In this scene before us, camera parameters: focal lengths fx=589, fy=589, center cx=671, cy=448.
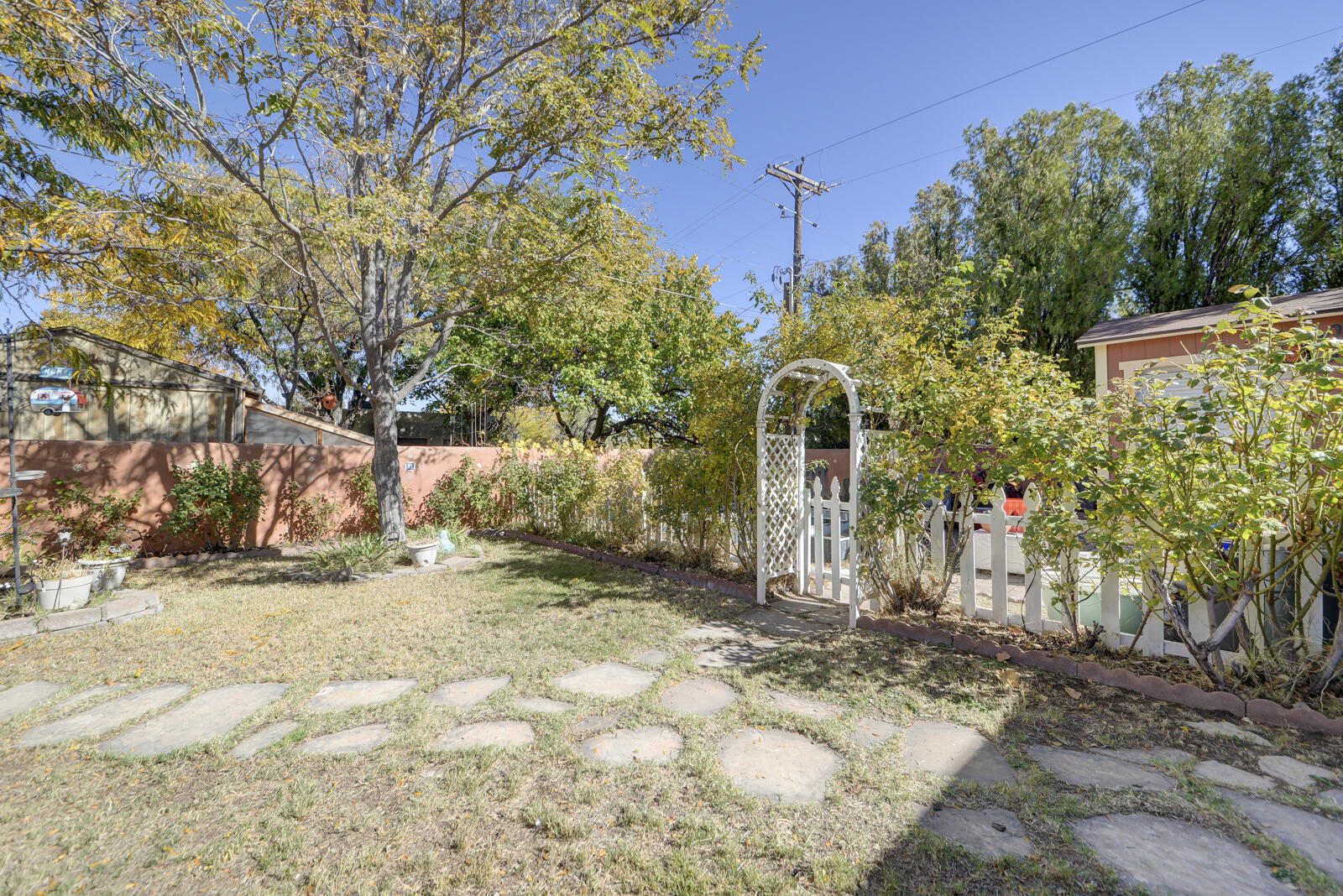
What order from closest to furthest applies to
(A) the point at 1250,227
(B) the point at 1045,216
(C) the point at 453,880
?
(C) the point at 453,880
(A) the point at 1250,227
(B) the point at 1045,216

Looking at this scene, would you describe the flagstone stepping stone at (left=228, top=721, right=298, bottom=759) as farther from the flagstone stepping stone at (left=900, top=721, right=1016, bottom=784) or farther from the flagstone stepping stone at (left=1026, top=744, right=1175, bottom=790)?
the flagstone stepping stone at (left=1026, top=744, right=1175, bottom=790)

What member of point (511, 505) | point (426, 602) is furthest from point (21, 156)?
point (511, 505)

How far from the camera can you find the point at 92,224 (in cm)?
471

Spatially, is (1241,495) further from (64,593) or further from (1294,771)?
(64,593)

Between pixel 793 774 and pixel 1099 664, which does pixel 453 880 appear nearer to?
pixel 793 774

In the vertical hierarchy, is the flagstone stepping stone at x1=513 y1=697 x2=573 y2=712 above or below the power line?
below

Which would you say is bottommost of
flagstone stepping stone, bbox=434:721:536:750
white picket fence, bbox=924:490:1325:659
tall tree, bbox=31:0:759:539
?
flagstone stepping stone, bbox=434:721:536:750

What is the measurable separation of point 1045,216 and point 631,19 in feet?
41.7

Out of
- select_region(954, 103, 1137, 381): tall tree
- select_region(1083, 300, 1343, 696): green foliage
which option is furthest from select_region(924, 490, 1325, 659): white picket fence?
select_region(954, 103, 1137, 381): tall tree

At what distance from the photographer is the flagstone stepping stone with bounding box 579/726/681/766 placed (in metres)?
2.53

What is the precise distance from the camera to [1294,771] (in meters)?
2.33

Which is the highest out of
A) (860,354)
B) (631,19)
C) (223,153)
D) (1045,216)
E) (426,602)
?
(1045,216)

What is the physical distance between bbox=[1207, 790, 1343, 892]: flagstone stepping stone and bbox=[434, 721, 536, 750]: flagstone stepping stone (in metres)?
2.75

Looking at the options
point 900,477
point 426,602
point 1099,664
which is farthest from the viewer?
point 426,602
